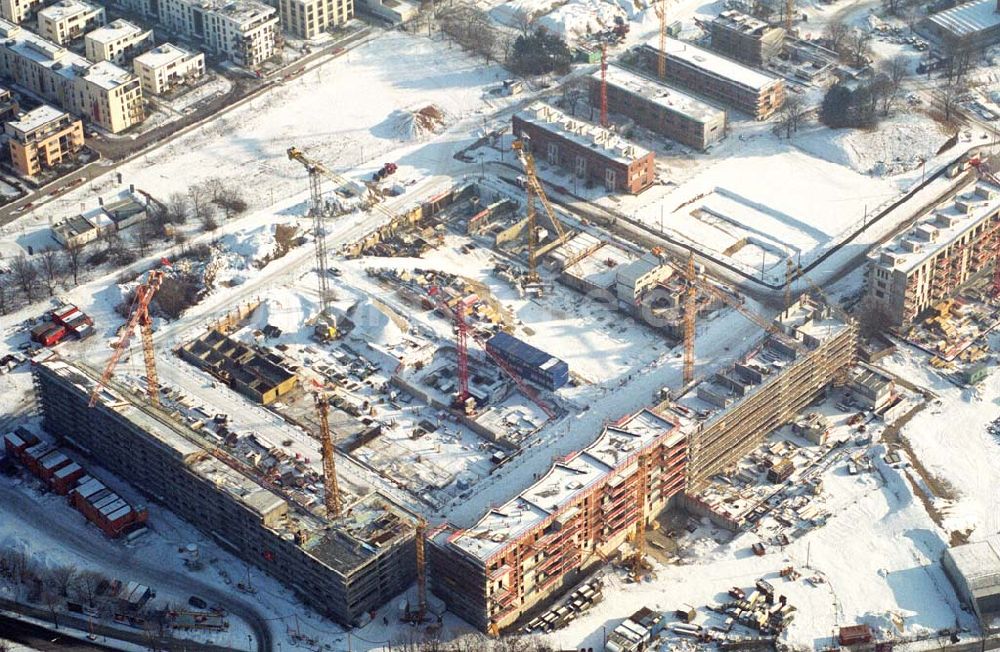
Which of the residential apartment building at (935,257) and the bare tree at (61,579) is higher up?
the residential apartment building at (935,257)

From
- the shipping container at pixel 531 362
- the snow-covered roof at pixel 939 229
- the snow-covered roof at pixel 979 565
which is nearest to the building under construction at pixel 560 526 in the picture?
the shipping container at pixel 531 362

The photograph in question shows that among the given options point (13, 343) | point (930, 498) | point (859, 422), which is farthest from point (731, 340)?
point (13, 343)

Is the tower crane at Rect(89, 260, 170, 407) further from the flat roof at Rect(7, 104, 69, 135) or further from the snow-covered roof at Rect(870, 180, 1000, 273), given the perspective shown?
the snow-covered roof at Rect(870, 180, 1000, 273)

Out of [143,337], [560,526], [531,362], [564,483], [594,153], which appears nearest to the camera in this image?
[560,526]

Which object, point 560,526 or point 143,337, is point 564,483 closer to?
point 560,526

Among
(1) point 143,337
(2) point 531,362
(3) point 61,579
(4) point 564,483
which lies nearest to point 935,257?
(2) point 531,362

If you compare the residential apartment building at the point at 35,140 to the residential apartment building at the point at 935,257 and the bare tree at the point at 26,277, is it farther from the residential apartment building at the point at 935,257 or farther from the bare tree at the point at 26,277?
the residential apartment building at the point at 935,257

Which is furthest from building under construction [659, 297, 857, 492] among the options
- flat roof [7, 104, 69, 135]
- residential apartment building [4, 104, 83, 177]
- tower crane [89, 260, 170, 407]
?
flat roof [7, 104, 69, 135]
